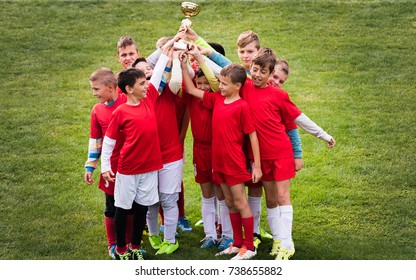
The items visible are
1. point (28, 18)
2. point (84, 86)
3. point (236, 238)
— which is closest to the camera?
point (236, 238)

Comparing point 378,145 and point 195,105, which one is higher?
point 195,105

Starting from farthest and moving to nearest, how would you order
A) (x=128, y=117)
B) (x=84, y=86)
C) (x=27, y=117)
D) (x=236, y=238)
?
(x=84, y=86)
(x=27, y=117)
(x=236, y=238)
(x=128, y=117)

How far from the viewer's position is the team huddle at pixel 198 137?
6375 mm

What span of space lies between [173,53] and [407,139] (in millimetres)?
4106

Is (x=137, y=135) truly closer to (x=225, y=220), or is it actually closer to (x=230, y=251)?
(x=225, y=220)

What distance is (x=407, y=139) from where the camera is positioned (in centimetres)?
961

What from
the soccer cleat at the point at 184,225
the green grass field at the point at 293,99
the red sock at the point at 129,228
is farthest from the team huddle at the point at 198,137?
the soccer cleat at the point at 184,225

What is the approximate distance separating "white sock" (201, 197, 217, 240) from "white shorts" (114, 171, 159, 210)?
56 centimetres

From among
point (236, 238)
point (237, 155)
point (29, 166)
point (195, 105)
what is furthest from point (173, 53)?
point (29, 166)

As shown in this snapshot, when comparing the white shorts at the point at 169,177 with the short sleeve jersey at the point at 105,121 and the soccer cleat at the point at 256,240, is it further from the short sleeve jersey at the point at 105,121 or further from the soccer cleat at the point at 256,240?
the soccer cleat at the point at 256,240

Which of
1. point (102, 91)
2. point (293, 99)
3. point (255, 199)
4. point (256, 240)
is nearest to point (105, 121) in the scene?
point (102, 91)

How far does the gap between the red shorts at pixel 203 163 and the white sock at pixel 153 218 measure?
446mm

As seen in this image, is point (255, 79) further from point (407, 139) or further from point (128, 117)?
point (407, 139)

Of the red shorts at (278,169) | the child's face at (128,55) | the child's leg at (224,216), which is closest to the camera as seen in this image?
the red shorts at (278,169)
